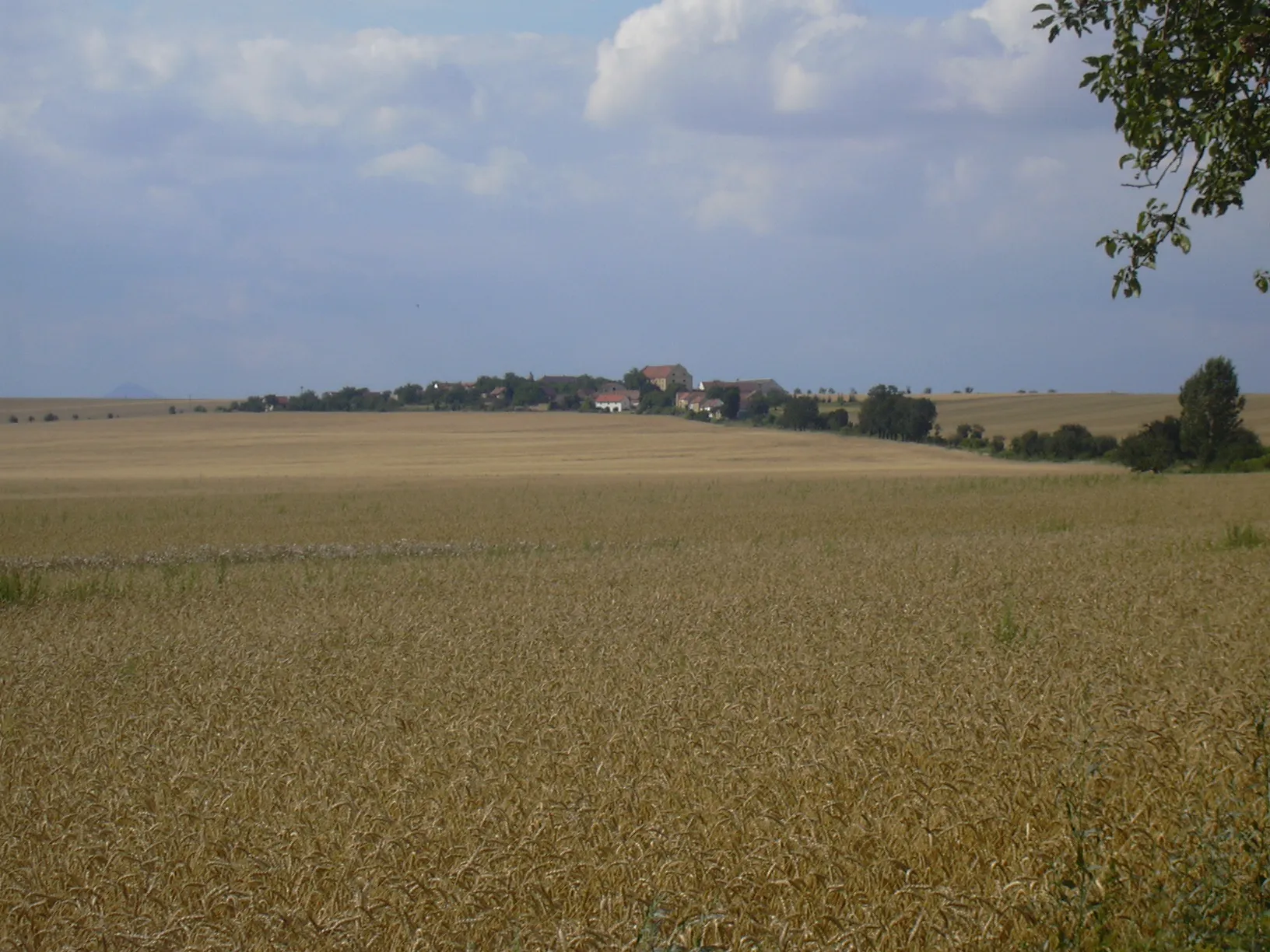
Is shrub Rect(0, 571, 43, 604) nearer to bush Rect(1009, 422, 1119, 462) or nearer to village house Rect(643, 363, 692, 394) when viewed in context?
bush Rect(1009, 422, 1119, 462)

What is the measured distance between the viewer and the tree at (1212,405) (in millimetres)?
57906

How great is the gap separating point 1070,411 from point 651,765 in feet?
326

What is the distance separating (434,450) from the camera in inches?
2635

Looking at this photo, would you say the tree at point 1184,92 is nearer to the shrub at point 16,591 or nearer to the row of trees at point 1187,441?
the shrub at point 16,591

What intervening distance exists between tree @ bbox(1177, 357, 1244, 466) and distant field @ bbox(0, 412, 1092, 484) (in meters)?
8.97

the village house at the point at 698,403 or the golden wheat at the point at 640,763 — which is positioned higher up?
the village house at the point at 698,403

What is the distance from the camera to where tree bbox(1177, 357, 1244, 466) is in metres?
57.9

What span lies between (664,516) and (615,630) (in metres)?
18.4

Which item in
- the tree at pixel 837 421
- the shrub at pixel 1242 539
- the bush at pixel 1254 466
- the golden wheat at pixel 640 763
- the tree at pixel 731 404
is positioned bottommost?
the bush at pixel 1254 466

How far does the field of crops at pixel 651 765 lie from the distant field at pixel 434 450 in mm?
37113

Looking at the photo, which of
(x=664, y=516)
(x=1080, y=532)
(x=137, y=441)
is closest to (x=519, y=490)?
(x=664, y=516)

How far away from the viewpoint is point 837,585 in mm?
12141

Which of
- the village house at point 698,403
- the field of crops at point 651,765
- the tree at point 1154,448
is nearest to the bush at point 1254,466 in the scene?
the tree at point 1154,448

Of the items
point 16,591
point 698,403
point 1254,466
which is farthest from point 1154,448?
point 698,403
